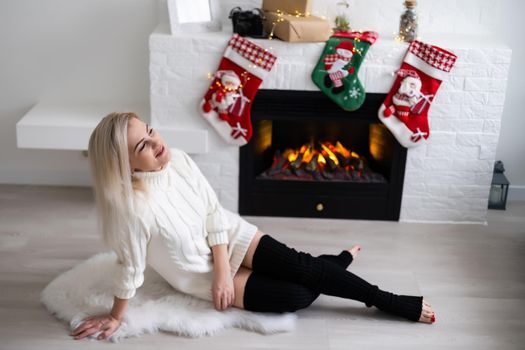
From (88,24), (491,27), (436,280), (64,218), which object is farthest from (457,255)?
(88,24)

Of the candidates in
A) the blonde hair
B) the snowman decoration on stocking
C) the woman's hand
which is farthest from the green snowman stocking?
the woman's hand

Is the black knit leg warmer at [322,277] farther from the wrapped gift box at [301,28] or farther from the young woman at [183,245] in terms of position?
the wrapped gift box at [301,28]

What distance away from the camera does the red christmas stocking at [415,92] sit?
3184 millimetres

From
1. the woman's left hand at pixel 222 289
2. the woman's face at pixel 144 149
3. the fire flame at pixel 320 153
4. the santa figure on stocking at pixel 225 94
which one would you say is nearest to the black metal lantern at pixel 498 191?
the fire flame at pixel 320 153

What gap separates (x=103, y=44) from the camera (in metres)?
3.52

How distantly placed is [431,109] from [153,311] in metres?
1.50

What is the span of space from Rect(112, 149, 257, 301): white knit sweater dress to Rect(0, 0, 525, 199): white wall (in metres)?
1.08

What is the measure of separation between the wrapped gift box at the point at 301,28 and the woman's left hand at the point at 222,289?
1.10 metres

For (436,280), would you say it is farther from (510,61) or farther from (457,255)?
(510,61)

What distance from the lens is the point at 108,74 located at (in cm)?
357

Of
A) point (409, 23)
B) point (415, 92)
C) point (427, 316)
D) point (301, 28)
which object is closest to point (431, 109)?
point (415, 92)

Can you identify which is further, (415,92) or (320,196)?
(320,196)

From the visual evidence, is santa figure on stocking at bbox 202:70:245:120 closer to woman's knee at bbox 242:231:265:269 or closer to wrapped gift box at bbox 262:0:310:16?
wrapped gift box at bbox 262:0:310:16

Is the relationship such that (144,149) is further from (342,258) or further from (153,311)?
(342,258)
